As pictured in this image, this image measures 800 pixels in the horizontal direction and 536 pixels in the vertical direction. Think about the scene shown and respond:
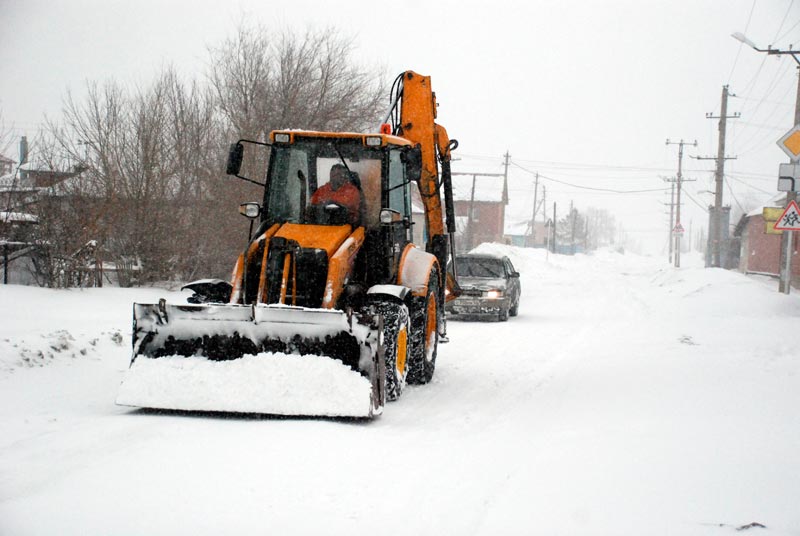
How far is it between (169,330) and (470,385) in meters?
3.72

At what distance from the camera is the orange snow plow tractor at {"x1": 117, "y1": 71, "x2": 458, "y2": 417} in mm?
6895

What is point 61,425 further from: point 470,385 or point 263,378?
point 470,385

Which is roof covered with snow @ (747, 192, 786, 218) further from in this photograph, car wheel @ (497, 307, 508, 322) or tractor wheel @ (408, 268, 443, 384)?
tractor wheel @ (408, 268, 443, 384)

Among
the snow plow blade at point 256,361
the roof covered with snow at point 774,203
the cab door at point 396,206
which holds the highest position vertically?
the roof covered with snow at point 774,203

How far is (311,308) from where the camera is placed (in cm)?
744

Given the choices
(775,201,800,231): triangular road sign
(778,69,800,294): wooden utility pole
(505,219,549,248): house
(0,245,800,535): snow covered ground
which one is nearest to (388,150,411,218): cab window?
(0,245,800,535): snow covered ground

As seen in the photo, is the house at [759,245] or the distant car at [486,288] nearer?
Result: the distant car at [486,288]

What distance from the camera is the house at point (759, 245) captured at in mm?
47562

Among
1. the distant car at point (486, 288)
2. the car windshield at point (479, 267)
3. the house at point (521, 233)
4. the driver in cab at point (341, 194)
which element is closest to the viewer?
the driver in cab at point (341, 194)

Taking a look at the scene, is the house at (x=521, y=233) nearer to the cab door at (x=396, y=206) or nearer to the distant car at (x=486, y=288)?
the distant car at (x=486, y=288)

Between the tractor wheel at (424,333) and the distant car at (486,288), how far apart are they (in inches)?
279

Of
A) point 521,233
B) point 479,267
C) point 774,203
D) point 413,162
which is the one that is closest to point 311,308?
point 413,162

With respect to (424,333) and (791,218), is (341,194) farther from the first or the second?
(791,218)

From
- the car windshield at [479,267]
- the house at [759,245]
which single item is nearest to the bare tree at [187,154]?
the car windshield at [479,267]
